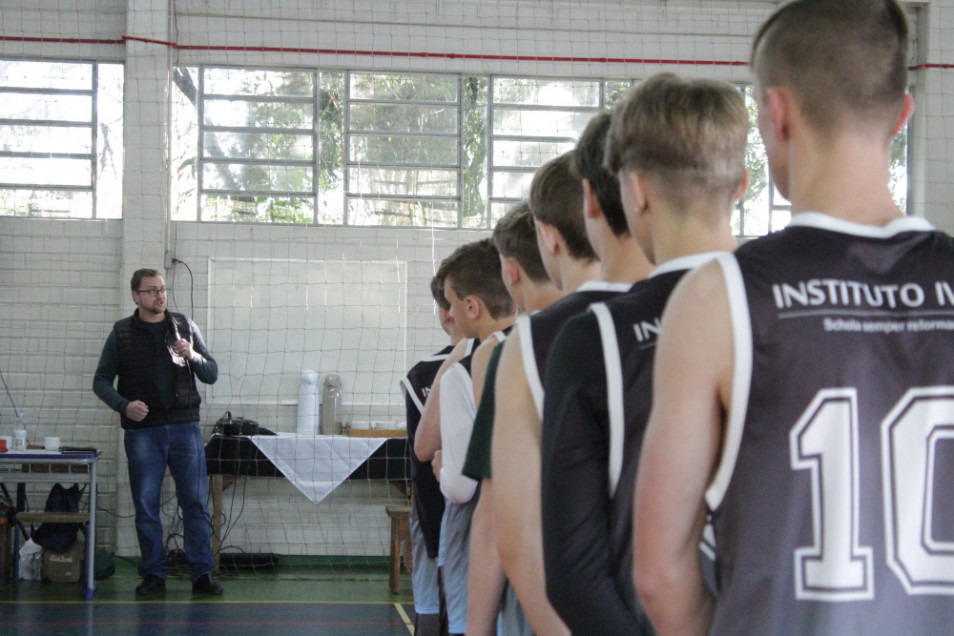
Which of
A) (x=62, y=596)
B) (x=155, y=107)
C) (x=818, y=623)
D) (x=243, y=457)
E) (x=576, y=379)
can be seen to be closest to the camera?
(x=818, y=623)

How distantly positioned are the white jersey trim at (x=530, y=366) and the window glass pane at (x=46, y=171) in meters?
6.17

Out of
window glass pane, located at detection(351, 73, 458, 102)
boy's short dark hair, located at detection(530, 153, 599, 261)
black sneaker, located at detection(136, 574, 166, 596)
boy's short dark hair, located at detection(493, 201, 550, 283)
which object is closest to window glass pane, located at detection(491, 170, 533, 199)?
window glass pane, located at detection(351, 73, 458, 102)

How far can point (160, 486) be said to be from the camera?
567cm

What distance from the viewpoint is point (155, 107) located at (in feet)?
21.5

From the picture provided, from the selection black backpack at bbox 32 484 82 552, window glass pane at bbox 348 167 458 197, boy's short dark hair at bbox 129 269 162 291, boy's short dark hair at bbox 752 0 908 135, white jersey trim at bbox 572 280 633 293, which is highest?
window glass pane at bbox 348 167 458 197

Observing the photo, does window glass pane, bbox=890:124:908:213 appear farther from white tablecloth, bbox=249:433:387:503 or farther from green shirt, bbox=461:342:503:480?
green shirt, bbox=461:342:503:480

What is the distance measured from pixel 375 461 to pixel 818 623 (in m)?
5.42

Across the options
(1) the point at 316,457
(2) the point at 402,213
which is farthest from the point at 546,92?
(1) the point at 316,457

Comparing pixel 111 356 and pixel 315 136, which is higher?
pixel 315 136

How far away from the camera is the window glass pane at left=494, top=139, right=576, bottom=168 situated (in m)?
7.03

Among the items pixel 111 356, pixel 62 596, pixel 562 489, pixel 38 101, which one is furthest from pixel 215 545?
pixel 562 489

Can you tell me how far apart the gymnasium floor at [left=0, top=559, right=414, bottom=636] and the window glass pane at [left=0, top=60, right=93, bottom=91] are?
331 cm

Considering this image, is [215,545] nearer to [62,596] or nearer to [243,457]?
[243,457]

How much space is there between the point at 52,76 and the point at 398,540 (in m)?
3.98
